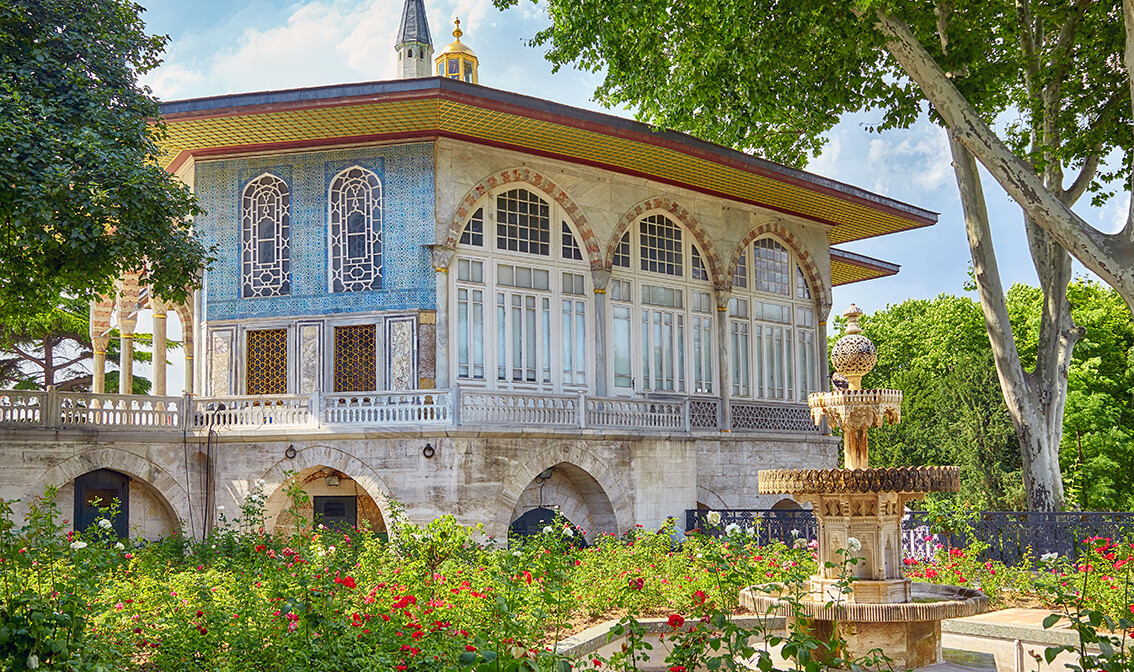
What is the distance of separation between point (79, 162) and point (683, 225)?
33.7 ft

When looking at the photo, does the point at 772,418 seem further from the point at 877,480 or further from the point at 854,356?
the point at 877,480

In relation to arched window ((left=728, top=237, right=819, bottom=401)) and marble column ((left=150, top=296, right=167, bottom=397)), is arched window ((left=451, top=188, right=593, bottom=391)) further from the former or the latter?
marble column ((left=150, top=296, right=167, bottom=397))

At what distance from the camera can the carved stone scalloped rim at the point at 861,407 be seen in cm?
831

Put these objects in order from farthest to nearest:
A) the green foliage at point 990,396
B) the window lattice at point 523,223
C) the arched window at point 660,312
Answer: the green foliage at point 990,396
the arched window at point 660,312
the window lattice at point 523,223

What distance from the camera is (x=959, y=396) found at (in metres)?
23.5

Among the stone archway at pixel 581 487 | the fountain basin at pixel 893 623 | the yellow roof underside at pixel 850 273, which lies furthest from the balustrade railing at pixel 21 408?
the yellow roof underside at pixel 850 273

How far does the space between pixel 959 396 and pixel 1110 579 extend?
14.9 metres

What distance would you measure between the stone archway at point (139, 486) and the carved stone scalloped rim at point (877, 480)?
8891 millimetres

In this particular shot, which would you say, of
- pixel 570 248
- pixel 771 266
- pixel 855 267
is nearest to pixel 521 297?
pixel 570 248

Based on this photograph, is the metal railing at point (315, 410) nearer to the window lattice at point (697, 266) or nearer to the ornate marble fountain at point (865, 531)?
the window lattice at point (697, 266)

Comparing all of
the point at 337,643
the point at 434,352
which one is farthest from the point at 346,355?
the point at 337,643

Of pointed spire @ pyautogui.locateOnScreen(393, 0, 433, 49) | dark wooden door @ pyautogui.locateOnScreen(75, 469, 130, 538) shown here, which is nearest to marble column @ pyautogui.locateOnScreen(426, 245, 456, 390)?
dark wooden door @ pyautogui.locateOnScreen(75, 469, 130, 538)

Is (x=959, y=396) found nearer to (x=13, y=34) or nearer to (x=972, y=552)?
(x=972, y=552)

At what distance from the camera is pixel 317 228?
15531mm
